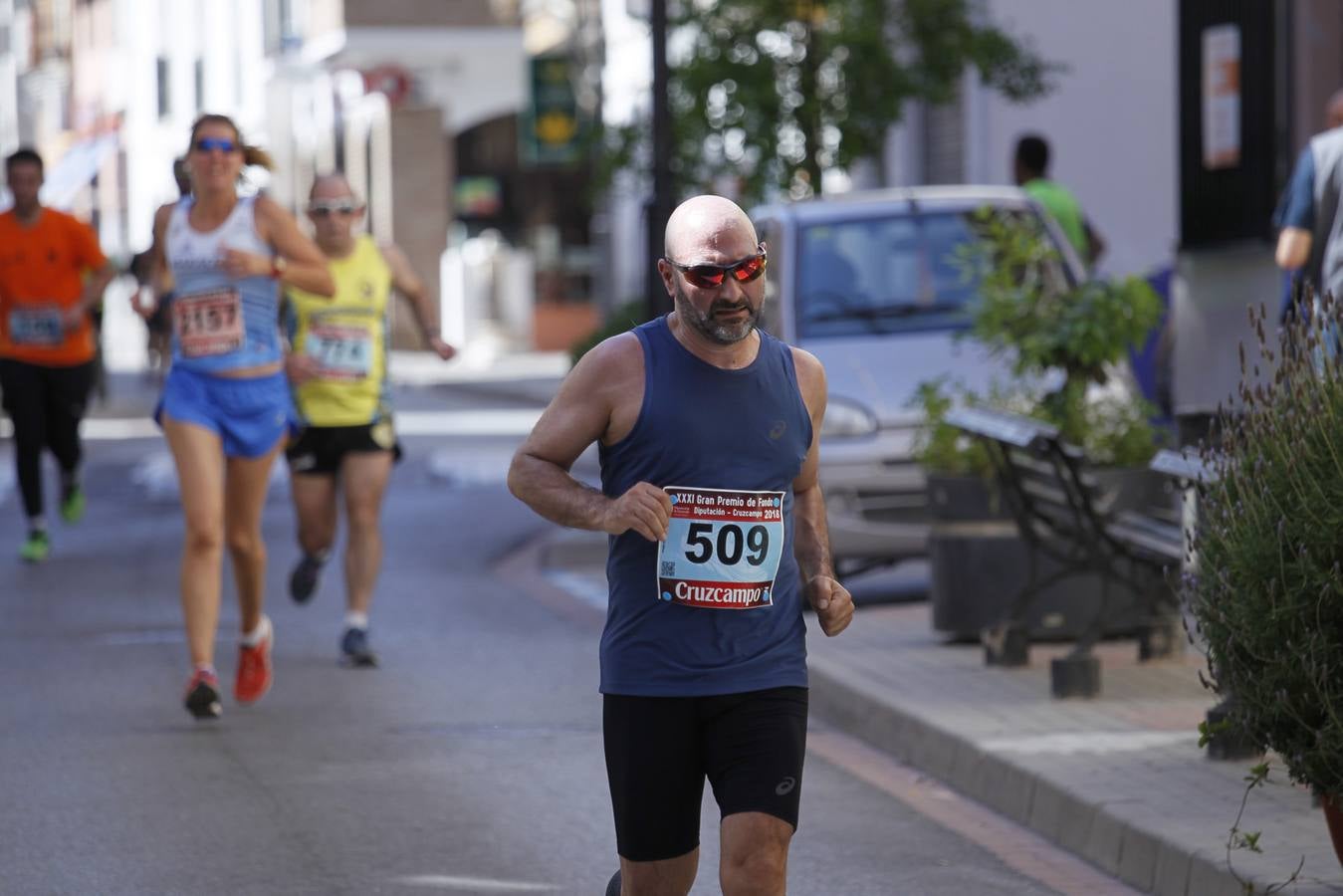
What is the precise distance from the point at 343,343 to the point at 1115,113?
1269 centimetres

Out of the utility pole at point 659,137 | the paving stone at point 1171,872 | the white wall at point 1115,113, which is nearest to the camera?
the paving stone at point 1171,872

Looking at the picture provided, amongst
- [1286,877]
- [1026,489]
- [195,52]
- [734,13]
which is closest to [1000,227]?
[1026,489]

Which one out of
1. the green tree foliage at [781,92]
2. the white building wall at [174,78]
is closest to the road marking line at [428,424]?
the green tree foliage at [781,92]

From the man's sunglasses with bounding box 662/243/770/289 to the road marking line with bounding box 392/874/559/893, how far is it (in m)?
2.17

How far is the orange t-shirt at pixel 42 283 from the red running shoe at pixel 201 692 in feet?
18.0

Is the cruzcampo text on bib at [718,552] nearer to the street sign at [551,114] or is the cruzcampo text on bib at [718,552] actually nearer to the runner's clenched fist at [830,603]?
the runner's clenched fist at [830,603]

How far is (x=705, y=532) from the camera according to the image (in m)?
4.68

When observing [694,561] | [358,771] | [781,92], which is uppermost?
[781,92]

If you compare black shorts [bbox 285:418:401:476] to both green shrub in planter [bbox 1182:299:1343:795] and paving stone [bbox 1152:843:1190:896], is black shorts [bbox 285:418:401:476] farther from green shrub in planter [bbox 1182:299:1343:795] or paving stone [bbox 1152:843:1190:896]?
green shrub in planter [bbox 1182:299:1343:795]

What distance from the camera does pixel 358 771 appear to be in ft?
25.9

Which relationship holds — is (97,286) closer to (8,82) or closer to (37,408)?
(37,408)

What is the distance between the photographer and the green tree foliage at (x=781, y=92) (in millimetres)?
17109

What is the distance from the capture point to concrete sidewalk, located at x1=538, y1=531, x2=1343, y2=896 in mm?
6230

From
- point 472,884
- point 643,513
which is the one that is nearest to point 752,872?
point 643,513
